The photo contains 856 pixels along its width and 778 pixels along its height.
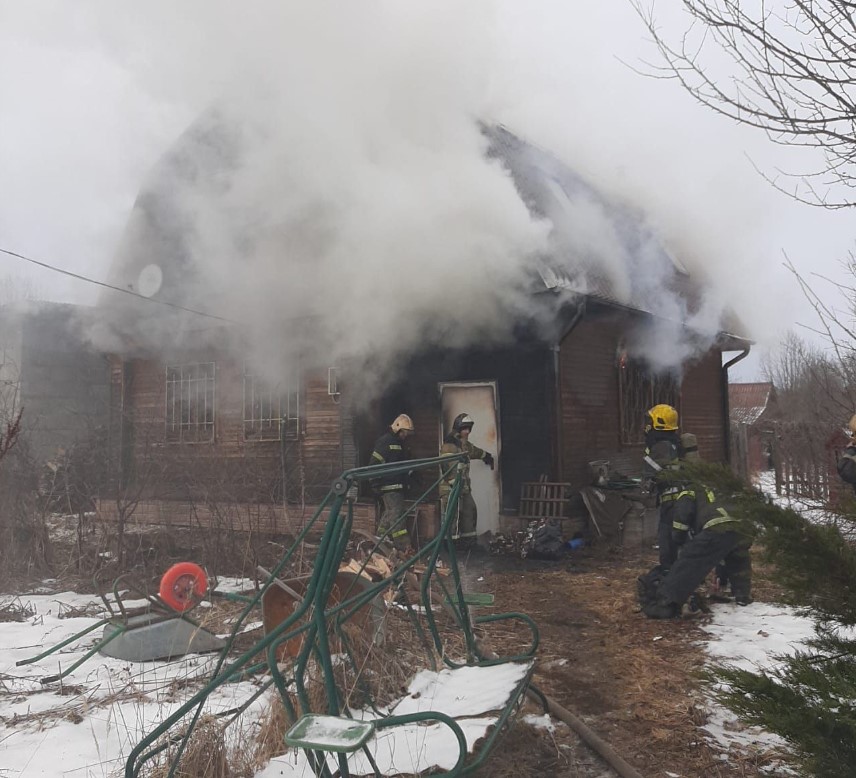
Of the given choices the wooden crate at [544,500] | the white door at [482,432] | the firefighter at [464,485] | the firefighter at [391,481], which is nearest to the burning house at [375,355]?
the white door at [482,432]

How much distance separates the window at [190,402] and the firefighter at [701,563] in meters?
7.96

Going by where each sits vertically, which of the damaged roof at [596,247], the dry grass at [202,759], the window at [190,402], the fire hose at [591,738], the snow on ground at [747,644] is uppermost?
the damaged roof at [596,247]

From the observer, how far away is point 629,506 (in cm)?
934

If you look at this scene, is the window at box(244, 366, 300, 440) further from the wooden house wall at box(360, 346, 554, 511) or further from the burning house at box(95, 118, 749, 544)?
the wooden house wall at box(360, 346, 554, 511)

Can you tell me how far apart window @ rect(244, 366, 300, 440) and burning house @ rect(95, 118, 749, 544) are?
0.10ft

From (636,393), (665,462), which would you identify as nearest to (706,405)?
(636,393)

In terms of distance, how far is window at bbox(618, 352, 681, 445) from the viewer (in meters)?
11.1

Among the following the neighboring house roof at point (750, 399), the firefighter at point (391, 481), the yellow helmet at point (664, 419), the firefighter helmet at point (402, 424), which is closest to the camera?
the yellow helmet at point (664, 419)

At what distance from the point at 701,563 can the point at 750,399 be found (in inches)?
1533

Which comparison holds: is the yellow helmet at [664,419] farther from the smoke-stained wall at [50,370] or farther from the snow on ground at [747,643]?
the smoke-stained wall at [50,370]

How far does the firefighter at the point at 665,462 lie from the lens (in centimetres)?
601

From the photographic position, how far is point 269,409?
11.0 meters

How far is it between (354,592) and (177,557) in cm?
407

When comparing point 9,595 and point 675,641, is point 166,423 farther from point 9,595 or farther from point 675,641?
point 675,641
